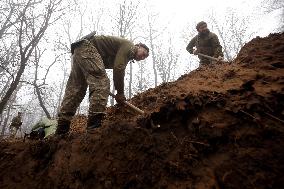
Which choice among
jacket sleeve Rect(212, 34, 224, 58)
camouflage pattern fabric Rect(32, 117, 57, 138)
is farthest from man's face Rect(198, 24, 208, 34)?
camouflage pattern fabric Rect(32, 117, 57, 138)

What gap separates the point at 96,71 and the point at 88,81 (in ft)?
0.56

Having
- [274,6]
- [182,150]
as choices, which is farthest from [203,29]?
[274,6]

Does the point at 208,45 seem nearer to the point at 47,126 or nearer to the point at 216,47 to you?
the point at 216,47

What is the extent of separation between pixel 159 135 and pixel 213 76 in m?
2.06

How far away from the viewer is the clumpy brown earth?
2.27m

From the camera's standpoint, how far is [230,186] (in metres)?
2.14

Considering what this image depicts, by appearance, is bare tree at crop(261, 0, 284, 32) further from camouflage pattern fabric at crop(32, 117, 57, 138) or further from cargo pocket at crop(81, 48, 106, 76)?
cargo pocket at crop(81, 48, 106, 76)

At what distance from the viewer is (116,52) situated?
3.82 m

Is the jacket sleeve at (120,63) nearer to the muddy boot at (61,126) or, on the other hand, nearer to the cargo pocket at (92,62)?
the cargo pocket at (92,62)

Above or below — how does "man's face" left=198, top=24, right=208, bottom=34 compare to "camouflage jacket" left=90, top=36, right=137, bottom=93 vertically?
above

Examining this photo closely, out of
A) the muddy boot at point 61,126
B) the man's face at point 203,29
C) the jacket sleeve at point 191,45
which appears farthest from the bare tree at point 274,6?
the muddy boot at point 61,126

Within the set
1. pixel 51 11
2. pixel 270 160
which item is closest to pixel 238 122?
pixel 270 160

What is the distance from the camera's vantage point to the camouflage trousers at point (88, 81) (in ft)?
11.0

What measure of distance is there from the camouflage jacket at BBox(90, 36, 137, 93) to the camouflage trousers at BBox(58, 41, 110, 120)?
0.45ft
